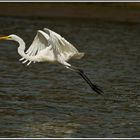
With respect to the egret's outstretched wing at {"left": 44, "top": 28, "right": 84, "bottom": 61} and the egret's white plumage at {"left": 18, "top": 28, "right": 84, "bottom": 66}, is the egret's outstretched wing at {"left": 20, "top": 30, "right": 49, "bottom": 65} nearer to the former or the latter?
the egret's white plumage at {"left": 18, "top": 28, "right": 84, "bottom": 66}

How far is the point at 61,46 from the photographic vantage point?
1080cm

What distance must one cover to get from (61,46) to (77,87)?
3467 mm

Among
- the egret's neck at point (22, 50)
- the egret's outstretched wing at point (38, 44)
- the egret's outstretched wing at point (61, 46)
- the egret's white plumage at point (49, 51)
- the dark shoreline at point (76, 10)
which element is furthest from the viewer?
the dark shoreline at point (76, 10)

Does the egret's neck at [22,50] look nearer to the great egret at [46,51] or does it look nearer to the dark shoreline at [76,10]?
the great egret at [46,51]

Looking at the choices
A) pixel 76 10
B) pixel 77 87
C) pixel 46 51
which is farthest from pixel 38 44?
pixel 76 10

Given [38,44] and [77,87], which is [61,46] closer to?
[38,44]

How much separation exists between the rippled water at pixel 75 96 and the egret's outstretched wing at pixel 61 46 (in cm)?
107

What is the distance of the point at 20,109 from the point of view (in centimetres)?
1164

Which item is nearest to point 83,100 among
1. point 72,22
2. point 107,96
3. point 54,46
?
point 107,96

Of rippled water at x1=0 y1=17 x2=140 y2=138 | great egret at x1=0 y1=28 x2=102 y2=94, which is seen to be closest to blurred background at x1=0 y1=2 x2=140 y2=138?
rippled water at x1=0 y1=17 x2=140 y2=138

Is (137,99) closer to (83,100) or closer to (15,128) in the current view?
(83,100)

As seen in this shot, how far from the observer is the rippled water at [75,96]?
10.4m

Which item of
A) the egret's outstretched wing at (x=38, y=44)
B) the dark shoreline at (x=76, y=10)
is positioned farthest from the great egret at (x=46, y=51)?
the dark shoreline at (x=76, y=10)

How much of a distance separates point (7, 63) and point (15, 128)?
296 inches
